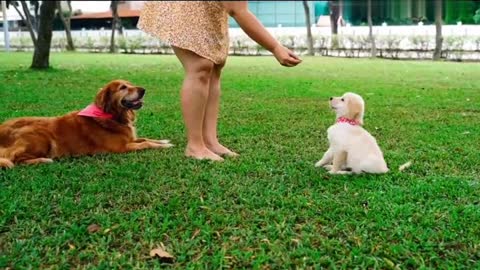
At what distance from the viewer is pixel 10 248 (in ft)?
8.13

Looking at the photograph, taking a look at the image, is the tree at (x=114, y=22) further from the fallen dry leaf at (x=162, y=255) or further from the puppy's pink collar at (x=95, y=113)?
the fallen dry leaf at (x=162, y=255)

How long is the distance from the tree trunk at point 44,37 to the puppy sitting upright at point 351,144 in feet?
36.3

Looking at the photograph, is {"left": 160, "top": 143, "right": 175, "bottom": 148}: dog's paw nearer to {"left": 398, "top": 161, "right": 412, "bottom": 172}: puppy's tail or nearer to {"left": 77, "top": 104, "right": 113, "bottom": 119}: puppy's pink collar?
{"left": 77, "top": 104, "right": 113, "bottom": 119}: puppy's pink collar

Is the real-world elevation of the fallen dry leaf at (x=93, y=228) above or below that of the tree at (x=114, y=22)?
below

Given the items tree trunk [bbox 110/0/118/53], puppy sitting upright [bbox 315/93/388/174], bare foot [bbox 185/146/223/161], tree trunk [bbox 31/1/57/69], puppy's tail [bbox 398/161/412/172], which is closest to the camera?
puppy sitting upright [bbox 315/93/388/174]

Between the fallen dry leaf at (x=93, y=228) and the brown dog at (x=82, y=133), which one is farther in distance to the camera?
the brown dog at (x=82, y=133)

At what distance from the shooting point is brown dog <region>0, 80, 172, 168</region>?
3992 millimetres

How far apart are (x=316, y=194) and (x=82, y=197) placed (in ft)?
4.09

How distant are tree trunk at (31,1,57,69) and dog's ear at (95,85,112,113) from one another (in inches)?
381

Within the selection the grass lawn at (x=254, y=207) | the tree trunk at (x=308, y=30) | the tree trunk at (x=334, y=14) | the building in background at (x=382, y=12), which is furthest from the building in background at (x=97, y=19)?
the grass lawn at (x=254, y=207)

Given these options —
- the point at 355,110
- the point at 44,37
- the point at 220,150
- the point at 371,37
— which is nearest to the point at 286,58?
the point at 355,110

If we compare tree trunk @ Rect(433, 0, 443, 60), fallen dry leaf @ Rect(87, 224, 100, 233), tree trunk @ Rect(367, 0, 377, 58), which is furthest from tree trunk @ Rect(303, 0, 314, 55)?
fallen dry leaf @ Rect(87, 224, 100, 233)

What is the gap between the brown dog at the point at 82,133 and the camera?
399 cm

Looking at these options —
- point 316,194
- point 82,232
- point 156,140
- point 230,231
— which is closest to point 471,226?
point 316,194
